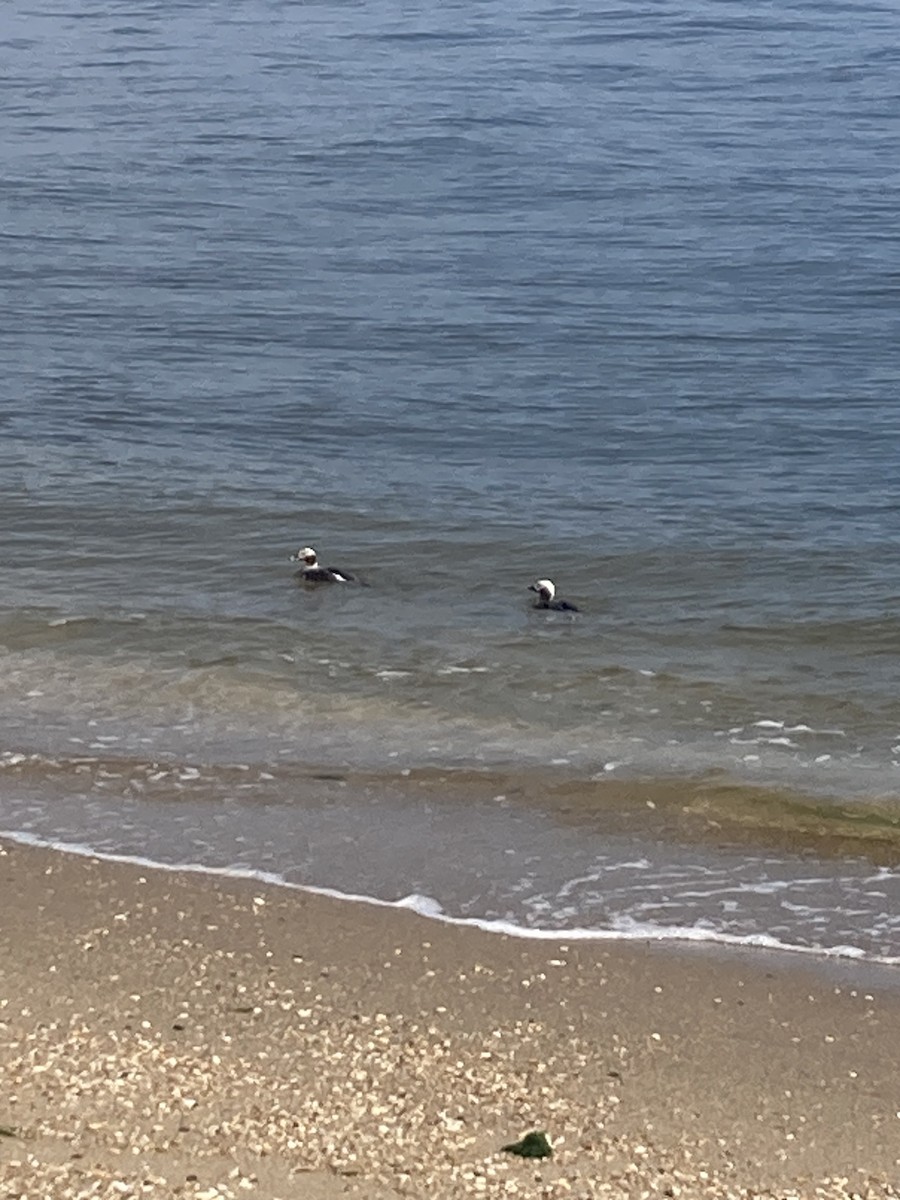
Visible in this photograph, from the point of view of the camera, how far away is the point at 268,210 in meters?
26.5

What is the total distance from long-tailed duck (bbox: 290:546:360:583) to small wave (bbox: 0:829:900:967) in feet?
17.1

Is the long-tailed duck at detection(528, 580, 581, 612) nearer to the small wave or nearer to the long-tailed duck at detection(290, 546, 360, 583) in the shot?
the long-tailed duck at detection(290, 546, 360, 583)

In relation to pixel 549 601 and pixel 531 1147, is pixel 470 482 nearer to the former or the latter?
pixel 549 601

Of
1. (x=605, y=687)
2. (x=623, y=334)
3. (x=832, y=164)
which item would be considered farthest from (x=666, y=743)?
(x=832, y=164)

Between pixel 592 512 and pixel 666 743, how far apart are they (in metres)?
5.07

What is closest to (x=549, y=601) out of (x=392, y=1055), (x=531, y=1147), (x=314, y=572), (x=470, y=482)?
(x=314, y=572)

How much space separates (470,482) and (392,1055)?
9.97 m

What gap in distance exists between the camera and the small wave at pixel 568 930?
948 cm

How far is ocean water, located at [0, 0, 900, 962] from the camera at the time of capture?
1094cm

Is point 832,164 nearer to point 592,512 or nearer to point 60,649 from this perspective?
point 592,512

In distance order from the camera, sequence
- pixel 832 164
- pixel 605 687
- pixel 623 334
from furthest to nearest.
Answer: pixel 832 164 < pixel 623 334 < pixel 605 687

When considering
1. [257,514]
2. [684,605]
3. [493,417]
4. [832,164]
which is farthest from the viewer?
[832,164]

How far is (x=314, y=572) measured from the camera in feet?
50.0

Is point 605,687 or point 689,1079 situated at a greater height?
point 689,1079
